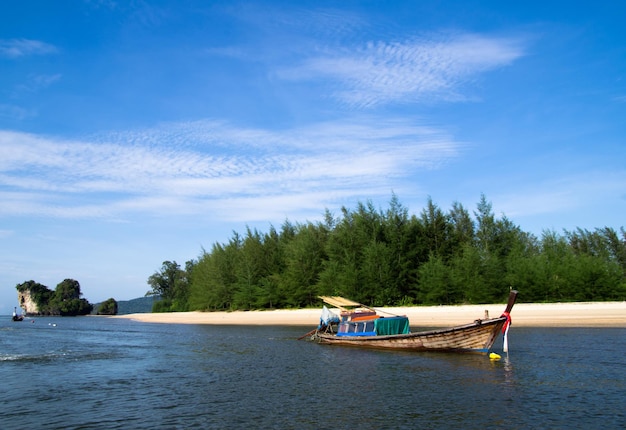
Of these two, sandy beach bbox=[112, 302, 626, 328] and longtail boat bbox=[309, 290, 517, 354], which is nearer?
longtail boat bbox=[309, 290, 517, 354]

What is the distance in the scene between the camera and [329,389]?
56.7 ft

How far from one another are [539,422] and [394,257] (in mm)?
46325

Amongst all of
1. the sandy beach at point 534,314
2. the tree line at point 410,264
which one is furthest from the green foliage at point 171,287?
the sandy beach at point 534,314

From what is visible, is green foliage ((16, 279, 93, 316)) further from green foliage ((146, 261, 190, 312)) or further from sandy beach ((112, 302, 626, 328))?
sandy beach ((112, 302, 626, 328))

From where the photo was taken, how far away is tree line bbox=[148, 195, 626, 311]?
155 feet

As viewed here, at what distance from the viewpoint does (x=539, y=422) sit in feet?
39.6

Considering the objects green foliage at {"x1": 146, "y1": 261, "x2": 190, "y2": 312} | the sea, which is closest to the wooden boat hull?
the sea

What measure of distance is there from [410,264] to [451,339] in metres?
34.3

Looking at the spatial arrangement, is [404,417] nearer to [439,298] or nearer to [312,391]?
[312,391]

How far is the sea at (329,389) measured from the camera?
12.9 m

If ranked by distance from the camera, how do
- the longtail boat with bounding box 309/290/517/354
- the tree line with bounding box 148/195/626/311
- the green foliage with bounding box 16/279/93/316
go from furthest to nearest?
the green foliage with bounding box 16/279/93/316 < the tree line with bounding box 148/195/626/311 < the longtail boat with bounding box 309/290/517/354

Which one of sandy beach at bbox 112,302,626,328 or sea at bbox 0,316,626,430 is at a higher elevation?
sandy beach at bbox 112,302,626,328

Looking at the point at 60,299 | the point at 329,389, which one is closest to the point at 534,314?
the point at 329,389

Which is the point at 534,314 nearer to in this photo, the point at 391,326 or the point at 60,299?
the point at 391,326
